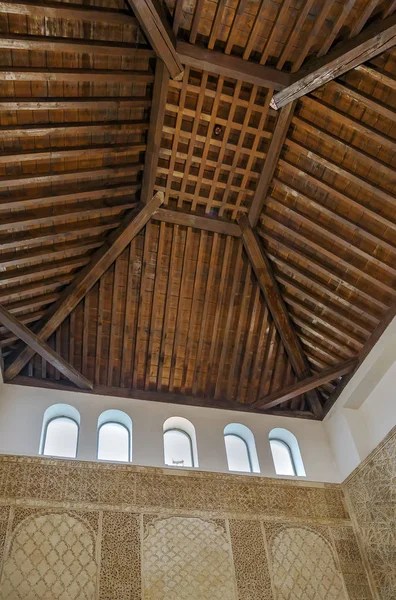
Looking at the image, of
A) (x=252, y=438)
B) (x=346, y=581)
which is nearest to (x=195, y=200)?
(x=252, y=438)

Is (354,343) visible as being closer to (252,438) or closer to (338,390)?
(338,390)

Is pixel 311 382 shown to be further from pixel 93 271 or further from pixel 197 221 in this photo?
pixel 93 271

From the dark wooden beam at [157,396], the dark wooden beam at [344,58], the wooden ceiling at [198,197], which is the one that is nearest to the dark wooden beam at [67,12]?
the wooden ceiling at [198,197]

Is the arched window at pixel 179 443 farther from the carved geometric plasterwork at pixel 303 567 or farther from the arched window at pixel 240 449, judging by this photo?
the carved geometric plasterwork at pixel 303 567

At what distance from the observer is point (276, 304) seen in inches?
247

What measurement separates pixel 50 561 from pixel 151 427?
1.76m

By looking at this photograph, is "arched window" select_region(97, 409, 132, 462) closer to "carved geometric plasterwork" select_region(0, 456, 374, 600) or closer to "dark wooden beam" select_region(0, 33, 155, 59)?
"carved geometric plasterwork" select_region(0, 456, 374, 600)

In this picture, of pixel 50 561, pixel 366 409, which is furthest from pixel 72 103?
pixel 366 409

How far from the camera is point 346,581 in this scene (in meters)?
5.24

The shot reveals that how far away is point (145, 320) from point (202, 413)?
1286mm

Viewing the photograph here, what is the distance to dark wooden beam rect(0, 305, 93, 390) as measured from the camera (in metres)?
5.33

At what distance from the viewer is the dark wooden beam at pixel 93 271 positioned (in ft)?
18.6

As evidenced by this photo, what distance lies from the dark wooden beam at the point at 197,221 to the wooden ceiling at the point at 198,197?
2 centimetres

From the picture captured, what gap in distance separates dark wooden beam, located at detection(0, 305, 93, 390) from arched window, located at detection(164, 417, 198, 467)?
3.43ft
